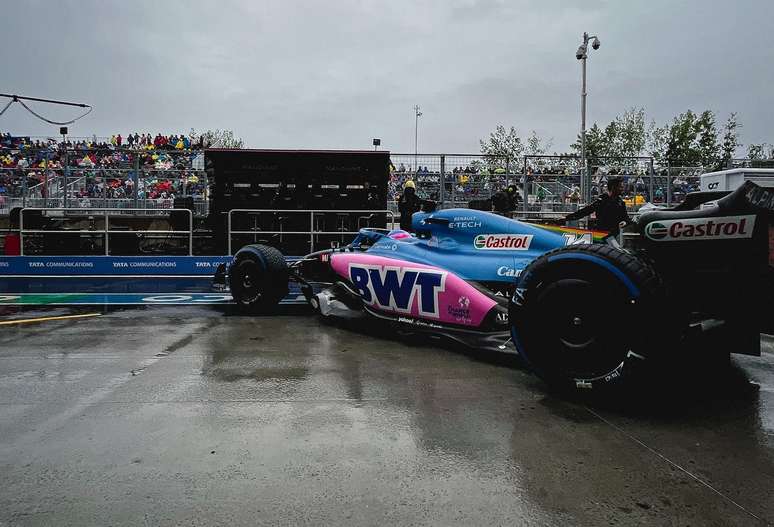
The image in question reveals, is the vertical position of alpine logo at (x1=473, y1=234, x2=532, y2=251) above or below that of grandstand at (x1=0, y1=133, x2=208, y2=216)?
below

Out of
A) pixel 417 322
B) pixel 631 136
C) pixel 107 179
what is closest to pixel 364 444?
pixel 417 322

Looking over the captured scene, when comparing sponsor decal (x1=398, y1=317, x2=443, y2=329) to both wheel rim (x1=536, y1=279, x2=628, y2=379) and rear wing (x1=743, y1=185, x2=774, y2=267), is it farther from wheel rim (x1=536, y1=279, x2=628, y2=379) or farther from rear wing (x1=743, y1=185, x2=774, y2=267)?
rear wing (x1=743, y1=185, x2=774, y2=267)

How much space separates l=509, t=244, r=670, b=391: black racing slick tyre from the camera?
11.8 feet

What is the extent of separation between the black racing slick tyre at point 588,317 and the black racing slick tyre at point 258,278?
4420 millimetres

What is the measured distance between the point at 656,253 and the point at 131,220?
12.7 m

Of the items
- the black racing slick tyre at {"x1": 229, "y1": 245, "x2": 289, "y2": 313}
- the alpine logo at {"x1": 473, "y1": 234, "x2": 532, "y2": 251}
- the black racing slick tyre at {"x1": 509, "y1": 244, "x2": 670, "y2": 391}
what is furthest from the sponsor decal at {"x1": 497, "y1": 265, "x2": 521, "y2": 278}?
the black racing slick tyre at {"x1": 229, "y1": 245, "x2": 289, "y2": 313}

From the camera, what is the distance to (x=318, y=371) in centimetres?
489

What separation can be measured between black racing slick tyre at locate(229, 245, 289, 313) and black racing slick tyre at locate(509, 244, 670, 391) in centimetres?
442

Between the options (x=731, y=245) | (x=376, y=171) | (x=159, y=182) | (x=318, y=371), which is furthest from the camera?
(x=159, y=182)

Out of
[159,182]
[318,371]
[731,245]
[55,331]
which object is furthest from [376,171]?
[731,245]

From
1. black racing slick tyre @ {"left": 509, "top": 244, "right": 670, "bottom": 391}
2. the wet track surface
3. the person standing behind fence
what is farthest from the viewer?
the person standing behind fence

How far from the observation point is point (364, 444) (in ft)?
10.6

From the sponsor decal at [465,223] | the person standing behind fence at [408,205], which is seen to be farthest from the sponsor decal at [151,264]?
the sponsor decal at [465,223]

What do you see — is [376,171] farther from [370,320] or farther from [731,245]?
[731,245]
